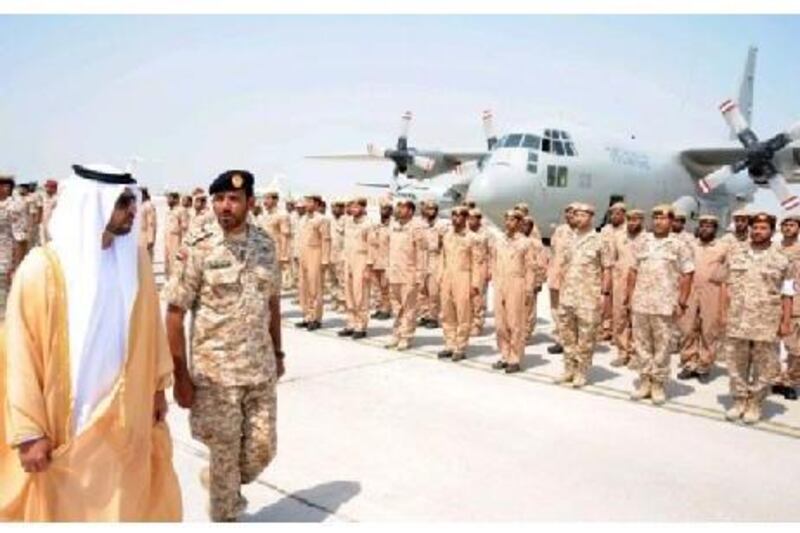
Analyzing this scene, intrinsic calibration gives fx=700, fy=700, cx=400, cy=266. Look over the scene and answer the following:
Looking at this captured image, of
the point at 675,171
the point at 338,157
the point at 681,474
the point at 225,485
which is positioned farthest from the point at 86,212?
the point at 338,157

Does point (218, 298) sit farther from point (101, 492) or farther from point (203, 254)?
point (101, 492)

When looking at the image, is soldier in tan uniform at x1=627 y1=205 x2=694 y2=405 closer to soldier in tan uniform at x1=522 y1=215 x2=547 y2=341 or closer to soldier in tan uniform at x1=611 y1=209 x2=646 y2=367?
soldier in tan uniform at x1=611 y1=209 x2=646 y2=367

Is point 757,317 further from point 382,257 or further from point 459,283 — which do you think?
point 382,257

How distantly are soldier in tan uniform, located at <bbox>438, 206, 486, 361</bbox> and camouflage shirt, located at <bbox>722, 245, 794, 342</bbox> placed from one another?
2.88 metres

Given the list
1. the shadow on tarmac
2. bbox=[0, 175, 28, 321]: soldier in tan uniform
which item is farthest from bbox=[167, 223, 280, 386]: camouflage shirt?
bbox=[0, 175, 28, 321]: soldier in tan uniform

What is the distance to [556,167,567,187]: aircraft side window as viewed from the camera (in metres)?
15.4

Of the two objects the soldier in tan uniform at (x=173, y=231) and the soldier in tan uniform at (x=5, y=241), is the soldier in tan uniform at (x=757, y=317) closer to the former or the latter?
the soldier in tan uniform at (x=5, y=241)

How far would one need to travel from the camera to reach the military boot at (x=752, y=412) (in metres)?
5.86

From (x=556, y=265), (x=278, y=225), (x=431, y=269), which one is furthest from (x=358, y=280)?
(x=278, y=225)

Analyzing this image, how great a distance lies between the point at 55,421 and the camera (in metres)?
2.47

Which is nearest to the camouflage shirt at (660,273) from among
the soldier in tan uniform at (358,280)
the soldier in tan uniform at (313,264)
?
the soldier in tan uniform at (358,280)

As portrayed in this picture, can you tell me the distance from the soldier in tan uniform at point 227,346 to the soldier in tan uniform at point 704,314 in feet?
18.1

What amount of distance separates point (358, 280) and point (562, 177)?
7817 millimetres

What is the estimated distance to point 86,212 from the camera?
101 inches
